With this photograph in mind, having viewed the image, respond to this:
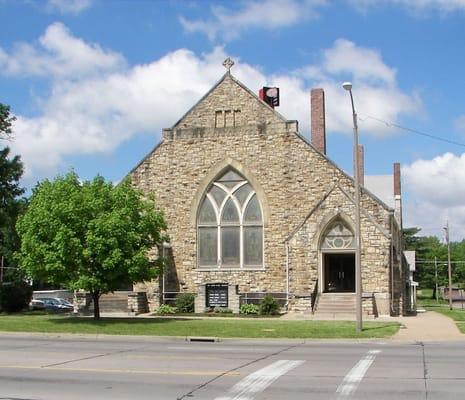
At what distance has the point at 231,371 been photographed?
1297 centimetres

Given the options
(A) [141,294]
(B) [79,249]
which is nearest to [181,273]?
(A) [141,294]

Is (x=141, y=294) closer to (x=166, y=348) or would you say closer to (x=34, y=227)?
(x=34, y=227)

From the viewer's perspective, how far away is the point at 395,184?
55219 millimetres

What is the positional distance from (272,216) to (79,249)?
12.3 metres

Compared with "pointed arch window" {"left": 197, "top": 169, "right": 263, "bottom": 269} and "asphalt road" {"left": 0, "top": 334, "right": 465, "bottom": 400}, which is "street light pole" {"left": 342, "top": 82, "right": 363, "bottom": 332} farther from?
"pointed arch window" {"left": 197, "top": 169, "right": 263, "bottom": 269}

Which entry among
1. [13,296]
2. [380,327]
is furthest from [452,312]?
[13,296]

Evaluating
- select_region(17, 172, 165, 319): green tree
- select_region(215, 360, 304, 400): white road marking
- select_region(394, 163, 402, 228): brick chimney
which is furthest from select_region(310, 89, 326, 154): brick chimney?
select_region(215, 360, 304, 400): white road marking

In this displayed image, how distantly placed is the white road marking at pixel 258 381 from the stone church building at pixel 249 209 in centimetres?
1932

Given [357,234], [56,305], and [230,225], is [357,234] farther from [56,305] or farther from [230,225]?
[56,305]

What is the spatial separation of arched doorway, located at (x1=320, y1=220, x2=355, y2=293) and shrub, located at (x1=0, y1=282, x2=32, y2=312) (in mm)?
17298

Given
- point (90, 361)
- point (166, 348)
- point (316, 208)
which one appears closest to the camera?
point (90, 361)

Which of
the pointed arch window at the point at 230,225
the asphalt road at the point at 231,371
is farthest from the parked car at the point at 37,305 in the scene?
the asphalt road at the point at 231,371

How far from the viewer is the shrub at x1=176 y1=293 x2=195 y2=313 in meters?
35.2

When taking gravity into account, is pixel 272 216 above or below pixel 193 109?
below
